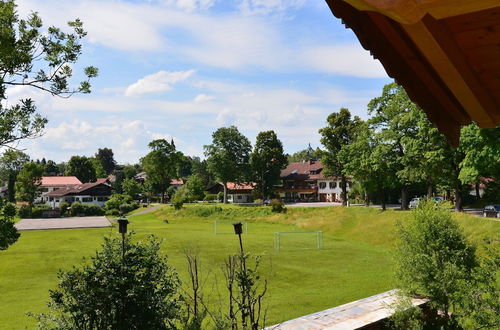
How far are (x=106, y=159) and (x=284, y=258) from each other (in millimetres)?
130494

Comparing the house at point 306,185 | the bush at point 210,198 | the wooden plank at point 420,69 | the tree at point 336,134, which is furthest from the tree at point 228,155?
the wooden plank at point 420,69

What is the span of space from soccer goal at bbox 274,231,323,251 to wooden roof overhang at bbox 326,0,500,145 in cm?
2445

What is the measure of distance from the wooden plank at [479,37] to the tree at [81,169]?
103m

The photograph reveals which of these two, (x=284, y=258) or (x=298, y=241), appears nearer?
(x=284, y=258)

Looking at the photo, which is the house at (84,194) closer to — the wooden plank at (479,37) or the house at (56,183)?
the house at (56,183)

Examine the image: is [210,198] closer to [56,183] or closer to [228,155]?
[228,155]

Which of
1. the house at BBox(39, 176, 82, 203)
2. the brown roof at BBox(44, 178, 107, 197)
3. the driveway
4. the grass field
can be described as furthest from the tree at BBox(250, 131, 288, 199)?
Answer: the house at BBox(39, 176, 82, 203)

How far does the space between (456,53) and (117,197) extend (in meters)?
70.5

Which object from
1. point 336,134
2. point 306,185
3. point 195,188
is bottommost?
point 195,188

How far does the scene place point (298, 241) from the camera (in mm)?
30875

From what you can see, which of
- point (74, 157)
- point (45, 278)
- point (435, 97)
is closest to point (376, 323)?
point (435, 97)

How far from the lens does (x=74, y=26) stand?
8195 millimetres

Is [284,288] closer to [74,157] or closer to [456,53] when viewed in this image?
[456,53]

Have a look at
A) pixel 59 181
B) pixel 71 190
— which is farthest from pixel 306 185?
pixel 59 181
